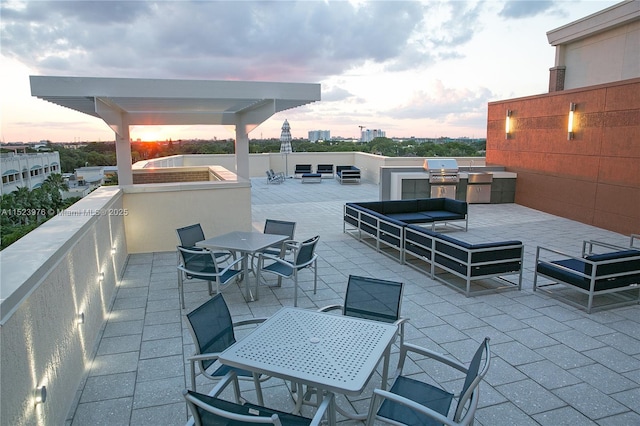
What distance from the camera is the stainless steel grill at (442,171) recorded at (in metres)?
12.3

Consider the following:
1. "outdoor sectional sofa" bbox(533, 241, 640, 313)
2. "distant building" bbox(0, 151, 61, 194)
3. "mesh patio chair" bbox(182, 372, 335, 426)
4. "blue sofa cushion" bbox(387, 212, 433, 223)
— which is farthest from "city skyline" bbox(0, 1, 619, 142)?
"distant building" bbox(0, 151, 61, 194)

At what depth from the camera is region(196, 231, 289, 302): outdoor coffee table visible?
18.0 feet

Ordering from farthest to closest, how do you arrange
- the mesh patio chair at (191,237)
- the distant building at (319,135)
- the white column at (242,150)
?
1. the distant building at (319,135)
2. the white column at (242,150)
3. the mesh patio chair at (191,237)

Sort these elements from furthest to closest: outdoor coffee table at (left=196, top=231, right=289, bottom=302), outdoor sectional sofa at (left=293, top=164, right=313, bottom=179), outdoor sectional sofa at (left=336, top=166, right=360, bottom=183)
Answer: outdoor sectional sofa at (left=293, top=164, right=313, bottom=179) < outdoor sectional sofa at (left=336, top=166, right=360, bottom=183) < outdoor coffee table at (left=196, top=231, right=289, bottom=302)

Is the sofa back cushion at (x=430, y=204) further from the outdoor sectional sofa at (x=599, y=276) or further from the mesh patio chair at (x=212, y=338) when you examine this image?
the mesh patio chair at (x=212, y=338)

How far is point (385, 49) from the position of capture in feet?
43.3

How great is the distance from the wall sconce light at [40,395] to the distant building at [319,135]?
3447 centimetres

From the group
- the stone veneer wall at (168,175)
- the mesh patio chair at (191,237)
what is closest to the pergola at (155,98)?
the mesh patio chair at (191,237)

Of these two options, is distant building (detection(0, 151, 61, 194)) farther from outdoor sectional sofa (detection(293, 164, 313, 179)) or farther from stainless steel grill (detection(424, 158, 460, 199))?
stainless steel grill (detection(424, 158, 460, 199))

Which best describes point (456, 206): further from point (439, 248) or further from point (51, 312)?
point (51, 312)

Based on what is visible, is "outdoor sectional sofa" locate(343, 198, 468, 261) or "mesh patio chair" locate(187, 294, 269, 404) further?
"outdoor sectional sofa" locate(343, 198, 468, 261)

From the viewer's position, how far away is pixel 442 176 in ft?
40.3

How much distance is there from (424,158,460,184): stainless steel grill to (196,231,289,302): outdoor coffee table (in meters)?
7.23

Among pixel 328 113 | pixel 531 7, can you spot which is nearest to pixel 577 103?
pixel 531 7
